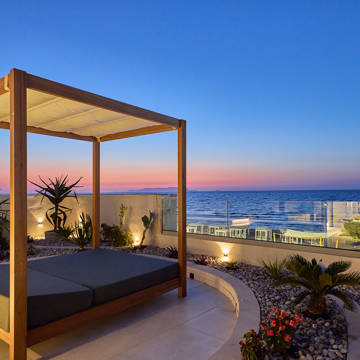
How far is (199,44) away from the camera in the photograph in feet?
28.0

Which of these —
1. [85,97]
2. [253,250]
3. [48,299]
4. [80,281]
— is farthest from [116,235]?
[85,97]

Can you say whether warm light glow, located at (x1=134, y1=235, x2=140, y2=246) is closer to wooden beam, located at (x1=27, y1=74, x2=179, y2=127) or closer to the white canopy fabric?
the white canopy fabric

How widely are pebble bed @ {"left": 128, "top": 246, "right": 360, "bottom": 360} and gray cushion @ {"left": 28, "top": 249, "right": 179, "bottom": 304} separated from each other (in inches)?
49.2

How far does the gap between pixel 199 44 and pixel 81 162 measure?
7.86 m

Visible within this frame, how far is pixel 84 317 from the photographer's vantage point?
9.74 ft

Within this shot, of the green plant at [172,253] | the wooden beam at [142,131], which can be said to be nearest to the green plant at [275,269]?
the green plant at [172,253]

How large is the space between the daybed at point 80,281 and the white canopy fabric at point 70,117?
1951 mm

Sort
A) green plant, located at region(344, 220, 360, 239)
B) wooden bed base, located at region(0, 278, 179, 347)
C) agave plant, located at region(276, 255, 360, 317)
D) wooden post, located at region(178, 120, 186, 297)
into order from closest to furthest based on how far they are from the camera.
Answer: wooden bed base, located at region(0, 278, 179, 347) → agave plant, located at region(276, 255, 360, 317) → wooden post, located at region(178, 120, 186, 297) → green plant, located at region(344, 220, 360, 239)

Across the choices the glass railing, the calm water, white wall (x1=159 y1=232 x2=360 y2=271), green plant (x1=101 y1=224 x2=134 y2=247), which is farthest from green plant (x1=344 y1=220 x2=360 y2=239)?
green plant (x1=101 y1=224 x2=134 y2=247)

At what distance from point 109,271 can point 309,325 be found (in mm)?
2271

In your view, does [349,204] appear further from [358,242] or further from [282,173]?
[282,173]

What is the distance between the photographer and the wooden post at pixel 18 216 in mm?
2414

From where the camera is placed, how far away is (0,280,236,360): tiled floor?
273 cm

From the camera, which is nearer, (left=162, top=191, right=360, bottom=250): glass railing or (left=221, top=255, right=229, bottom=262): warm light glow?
(left=162, top=191, right=360, bottom=250): glass railing
